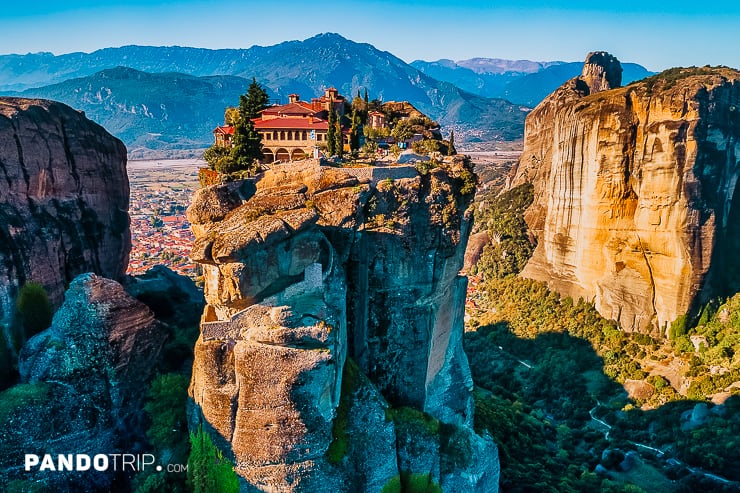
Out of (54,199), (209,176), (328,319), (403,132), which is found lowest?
(328,319)

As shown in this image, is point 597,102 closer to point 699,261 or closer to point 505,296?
point 699,261

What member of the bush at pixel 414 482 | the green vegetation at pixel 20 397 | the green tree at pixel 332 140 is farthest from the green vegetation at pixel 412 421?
the green tree at pixel 332 140

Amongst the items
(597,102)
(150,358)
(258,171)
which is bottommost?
(150,358)

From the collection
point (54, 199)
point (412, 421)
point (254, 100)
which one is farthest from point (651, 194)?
point (54, 199)

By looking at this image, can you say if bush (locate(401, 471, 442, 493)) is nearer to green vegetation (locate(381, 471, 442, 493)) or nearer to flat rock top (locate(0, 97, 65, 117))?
green vegetation (locate(381, 471, 442, 493))

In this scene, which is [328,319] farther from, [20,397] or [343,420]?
[20,397]

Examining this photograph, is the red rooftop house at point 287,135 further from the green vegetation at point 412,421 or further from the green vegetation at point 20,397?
the green vegetation at point 20,397

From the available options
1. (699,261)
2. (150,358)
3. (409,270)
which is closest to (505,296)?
(699,261)
